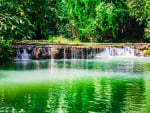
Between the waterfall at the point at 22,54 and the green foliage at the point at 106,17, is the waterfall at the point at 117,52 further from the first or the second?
the green foliage at the point at 106,17

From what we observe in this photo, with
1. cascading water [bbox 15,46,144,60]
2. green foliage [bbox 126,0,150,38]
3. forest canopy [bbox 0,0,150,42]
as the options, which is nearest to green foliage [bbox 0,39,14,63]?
cascading water [bbox 15,46,144,60]

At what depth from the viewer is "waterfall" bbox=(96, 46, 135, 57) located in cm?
2467

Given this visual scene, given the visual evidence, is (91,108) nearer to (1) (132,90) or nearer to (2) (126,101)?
(2) (126,101)

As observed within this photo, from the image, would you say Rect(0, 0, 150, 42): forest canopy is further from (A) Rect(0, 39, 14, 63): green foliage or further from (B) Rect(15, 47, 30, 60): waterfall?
(A) Rect(0, 39, 14, 63): green foliage

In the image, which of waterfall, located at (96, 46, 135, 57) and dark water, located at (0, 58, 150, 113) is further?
Result: waterfall, located at (96, 46, 135, 57)

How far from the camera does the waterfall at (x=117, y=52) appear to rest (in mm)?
24672

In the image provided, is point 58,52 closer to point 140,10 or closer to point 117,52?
point 117,52

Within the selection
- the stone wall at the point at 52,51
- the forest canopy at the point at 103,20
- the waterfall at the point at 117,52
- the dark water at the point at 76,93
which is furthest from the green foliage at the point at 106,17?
the dark water at the point at 76,93

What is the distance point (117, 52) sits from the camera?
25.1 m

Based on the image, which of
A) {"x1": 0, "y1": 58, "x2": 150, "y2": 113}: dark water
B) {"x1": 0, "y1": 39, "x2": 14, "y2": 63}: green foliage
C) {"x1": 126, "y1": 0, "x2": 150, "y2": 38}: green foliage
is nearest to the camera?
{"x1": 0, "y1": 58, "x2": 150, "y2": 113}: dark water

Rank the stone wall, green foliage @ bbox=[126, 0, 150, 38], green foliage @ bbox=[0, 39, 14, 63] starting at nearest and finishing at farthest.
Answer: green foliage @ bbox=[0, 39, 14, 63] → the stone wall → green foliage @ bbox=[126, 0, 150, 38]

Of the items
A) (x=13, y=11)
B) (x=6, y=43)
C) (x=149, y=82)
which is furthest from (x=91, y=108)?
(x=6, y=43)

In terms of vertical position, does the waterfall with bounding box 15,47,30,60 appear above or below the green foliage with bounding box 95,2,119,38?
below

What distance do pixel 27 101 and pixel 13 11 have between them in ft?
19.1
